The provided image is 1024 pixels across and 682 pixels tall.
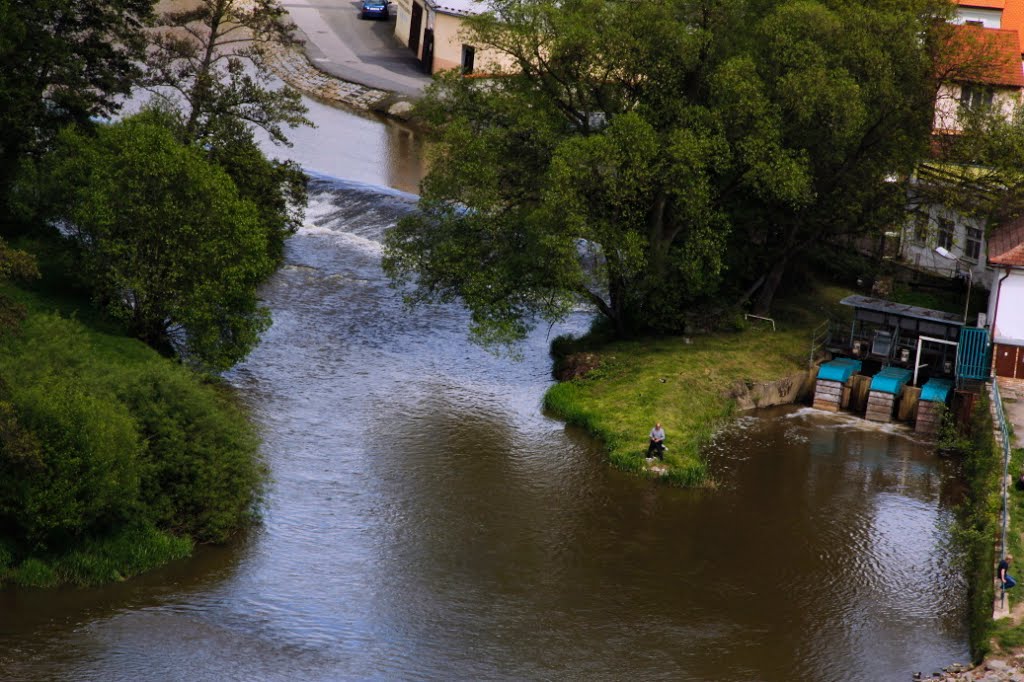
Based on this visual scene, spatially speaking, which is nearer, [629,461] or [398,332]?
[629,461]

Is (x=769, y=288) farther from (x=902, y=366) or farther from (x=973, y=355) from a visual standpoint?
(x=973, y=355)

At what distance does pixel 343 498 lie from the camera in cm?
3984

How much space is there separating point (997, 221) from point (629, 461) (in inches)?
737

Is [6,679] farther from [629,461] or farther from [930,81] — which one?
[930,81]

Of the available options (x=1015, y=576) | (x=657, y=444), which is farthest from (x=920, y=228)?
(x=1015, y=576)

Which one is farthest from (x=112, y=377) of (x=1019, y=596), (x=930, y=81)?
(x=930, y=81)

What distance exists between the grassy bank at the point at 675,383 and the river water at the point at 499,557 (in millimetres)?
772

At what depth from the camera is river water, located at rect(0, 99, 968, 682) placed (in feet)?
104

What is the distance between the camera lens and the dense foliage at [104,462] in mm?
32688

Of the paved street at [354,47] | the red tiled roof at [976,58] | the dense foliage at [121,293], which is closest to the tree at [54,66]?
the dense foliage at [121,293]

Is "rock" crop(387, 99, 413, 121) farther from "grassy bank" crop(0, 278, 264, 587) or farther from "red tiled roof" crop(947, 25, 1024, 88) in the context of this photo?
"grassy bank" crop(0, 278, 264, 587)

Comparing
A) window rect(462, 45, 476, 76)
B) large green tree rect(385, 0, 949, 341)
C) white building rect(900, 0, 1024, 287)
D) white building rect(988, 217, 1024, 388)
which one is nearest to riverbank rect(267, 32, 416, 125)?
window rect(462, 45, 476, 76)

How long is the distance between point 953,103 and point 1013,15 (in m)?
22.8

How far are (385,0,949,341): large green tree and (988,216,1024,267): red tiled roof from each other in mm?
4470
